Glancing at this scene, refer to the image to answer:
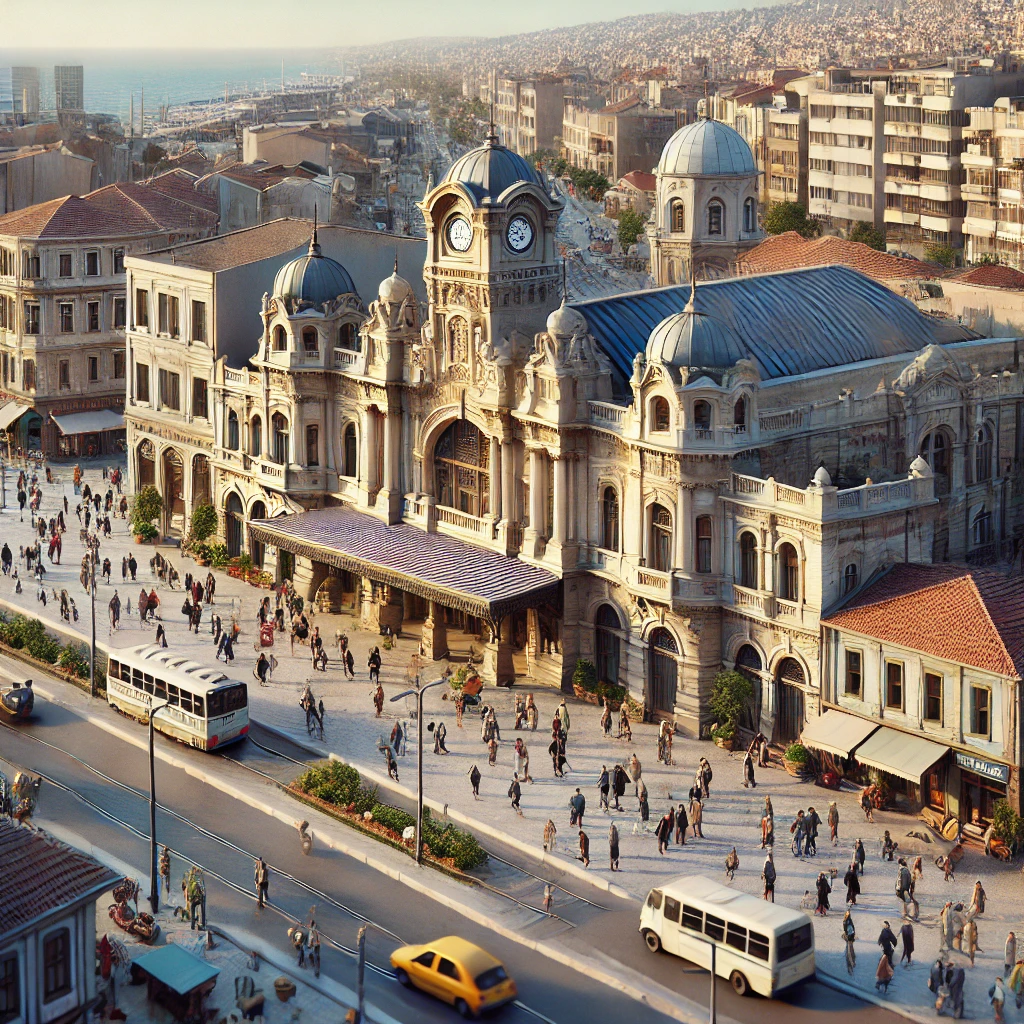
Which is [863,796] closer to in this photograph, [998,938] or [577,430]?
[998,938]

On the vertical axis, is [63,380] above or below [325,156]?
below

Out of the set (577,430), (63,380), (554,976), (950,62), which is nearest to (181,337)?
(63,380)

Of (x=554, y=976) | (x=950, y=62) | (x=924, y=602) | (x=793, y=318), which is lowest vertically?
(x=554, y=976)

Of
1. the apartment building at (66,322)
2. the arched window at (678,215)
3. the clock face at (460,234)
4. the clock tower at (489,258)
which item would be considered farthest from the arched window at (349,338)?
the apartment building at (66,322)

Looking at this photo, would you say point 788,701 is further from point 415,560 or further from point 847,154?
point 847,154

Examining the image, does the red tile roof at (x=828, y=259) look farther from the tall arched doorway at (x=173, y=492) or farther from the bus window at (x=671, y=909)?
the bus window at (x=671, y=909)

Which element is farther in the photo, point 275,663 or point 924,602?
point 275,663

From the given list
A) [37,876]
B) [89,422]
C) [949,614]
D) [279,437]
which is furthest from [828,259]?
[37,876]
